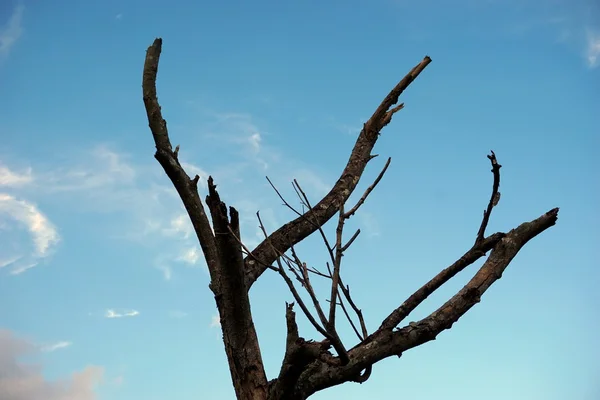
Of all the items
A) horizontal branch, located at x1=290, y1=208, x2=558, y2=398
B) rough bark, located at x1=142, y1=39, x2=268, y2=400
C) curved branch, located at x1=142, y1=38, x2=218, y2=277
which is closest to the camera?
rough bark, located at x1=142, y1=39, x2=268, y2=400

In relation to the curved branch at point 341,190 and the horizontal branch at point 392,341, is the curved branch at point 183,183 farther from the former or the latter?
the horizontal branch at point 392,341

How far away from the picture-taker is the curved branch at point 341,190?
150 inches

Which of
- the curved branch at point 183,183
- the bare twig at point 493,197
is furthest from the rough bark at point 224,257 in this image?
the bare twig at point 493,197

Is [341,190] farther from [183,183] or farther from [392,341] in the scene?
[392,341]

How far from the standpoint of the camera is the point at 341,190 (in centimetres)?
434

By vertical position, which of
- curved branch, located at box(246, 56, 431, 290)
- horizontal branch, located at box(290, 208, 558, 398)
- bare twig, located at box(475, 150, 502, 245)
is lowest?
horizontal branch, located at box(290, 208, 558, 398)

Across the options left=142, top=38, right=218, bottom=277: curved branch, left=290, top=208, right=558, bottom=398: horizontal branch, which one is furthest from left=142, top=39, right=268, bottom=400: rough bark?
left=290, top=208, right=558, bottom=398: horizontal branch

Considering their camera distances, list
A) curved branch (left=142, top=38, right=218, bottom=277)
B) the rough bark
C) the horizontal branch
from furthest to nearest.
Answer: curved branch (left=142, top=38, right=218, bottom=277) → the horizontal branch → the rough bark

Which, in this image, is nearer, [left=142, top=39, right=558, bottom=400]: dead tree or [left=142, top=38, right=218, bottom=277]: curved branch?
[left=142, top=39, right=558, bottom=400]: dead tree

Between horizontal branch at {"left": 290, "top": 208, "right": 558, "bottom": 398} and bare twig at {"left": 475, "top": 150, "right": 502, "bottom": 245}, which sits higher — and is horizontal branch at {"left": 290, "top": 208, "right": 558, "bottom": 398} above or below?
below

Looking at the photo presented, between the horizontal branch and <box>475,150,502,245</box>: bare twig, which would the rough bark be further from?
<box>475,150,502,245</box>: bare twig

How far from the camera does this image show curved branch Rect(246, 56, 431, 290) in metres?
3.82

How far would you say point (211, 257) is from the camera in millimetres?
3705

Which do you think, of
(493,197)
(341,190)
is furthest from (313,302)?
(341,190)
